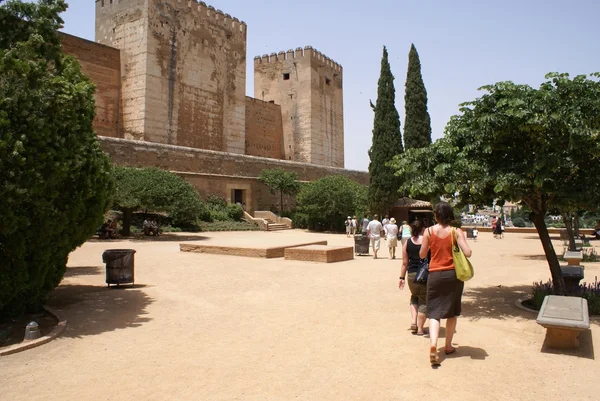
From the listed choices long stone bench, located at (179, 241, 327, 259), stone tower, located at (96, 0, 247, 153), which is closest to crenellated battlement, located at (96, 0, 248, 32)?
stone tower, located at (96, 0, 247, 153)

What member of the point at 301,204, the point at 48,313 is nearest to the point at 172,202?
the point at 301,204

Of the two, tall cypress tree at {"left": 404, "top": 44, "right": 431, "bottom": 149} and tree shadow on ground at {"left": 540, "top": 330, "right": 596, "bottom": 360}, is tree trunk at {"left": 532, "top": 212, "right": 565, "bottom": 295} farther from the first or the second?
tall cypress tree at {"left": 404, "top": 44, "right": 431, "bottom": 149}

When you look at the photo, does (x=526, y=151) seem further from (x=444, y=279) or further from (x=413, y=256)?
(x=444, y=279)

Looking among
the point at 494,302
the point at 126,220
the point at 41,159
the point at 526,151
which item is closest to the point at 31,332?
the point at 41,159

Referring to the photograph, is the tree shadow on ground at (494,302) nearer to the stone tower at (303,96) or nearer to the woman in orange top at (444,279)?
the woman in orange top at (444,279)

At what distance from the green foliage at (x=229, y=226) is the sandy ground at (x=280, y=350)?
13904 mm

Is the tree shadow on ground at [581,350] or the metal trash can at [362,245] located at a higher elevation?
the metal trash can at [362,245]

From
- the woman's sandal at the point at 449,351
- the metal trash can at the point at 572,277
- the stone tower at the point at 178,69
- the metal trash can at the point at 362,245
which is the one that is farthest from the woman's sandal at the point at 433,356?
the stone tower at the point at 178,69

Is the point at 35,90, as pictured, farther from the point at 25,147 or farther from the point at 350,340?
the point at 350,340

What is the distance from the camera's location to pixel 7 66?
5438 mm

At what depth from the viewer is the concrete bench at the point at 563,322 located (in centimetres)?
459

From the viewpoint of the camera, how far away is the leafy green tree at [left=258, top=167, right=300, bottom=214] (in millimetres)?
27906

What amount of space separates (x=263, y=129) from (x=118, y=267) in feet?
94.5

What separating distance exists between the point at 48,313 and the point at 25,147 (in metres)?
2.37
